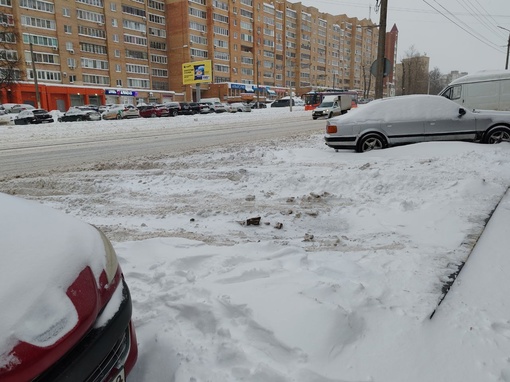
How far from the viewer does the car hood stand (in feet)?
4.56

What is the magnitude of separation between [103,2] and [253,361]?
2951 inches

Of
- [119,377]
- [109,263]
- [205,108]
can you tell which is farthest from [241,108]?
[119,377]

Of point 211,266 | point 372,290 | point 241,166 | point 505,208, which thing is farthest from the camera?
point 241,166

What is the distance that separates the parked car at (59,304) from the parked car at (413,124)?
8618 millimetres

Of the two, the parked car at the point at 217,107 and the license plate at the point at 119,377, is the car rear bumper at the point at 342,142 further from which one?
the parked car at the point at 217,107

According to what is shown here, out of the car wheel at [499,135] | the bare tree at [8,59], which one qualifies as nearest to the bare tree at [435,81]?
the bare tree at [8,59]

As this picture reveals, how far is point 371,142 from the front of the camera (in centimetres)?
998

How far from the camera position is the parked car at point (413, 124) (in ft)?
31.7

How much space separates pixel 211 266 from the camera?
358 cm

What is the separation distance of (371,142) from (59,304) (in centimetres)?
935

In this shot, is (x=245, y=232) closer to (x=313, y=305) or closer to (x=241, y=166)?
(x=313, y=305)

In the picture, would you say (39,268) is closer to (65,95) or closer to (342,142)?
(342,142)

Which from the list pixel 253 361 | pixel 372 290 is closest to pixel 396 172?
pixel 372 290

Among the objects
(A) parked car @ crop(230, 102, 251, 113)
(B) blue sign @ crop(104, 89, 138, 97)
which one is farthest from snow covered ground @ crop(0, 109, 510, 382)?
(B) blue sign @ crop(104, 89, 138, 97)
